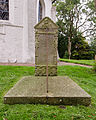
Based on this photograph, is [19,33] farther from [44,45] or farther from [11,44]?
[44,45]

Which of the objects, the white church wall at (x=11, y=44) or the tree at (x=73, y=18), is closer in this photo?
the white church wall at (x=11, y=44)

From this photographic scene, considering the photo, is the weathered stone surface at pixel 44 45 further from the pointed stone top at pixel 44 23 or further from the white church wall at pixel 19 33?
the white church wall at pixel 19 33

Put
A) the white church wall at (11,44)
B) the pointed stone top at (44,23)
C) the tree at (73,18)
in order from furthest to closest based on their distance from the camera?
the tree at (73,18) < the white church wall at (11,44) < the pointed stone top at (44,23)

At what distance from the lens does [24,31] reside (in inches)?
337

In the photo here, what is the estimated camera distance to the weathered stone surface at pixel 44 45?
3.99 m

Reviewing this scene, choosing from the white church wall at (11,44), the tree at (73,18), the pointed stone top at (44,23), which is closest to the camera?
the pointed stone top at (44,23)

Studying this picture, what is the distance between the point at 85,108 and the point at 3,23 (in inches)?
333

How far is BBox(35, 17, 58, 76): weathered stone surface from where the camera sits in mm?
3992

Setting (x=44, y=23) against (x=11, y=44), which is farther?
(x=11, y=44)

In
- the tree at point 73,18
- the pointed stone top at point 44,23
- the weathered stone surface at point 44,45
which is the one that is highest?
the tree at point 73,18

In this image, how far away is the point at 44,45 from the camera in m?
4.08

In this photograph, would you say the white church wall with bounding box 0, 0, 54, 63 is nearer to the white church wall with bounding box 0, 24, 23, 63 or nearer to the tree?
the white church wall with bounding box 0, 24, 23, 63

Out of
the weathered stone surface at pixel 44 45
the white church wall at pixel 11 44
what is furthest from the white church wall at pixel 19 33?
the weathered stone surface at pixel 44 45

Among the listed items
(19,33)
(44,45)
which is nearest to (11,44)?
(19,33)
